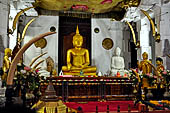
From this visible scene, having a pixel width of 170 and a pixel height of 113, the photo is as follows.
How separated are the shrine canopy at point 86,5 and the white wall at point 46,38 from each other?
665 mm

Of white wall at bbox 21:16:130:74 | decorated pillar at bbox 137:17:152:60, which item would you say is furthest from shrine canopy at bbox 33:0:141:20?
decorated pillar at bbox 137:17:152:60

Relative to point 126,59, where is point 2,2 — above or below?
above

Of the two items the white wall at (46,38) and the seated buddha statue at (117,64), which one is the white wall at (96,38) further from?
the seated buddha statue at (117,64)

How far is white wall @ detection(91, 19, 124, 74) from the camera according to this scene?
9.97m

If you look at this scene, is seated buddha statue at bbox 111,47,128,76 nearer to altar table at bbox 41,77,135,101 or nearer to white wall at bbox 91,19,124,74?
white wall at bbox 91,19,124,74

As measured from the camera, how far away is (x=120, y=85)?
634cm

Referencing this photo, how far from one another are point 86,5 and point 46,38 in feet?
7.96

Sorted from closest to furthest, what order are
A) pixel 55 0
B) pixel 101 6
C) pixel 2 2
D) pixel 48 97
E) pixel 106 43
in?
1. pixel 48 97
2. pixel 2 2
3. pixel 55 0
4. pixel 101 6
5. pixel 106 43

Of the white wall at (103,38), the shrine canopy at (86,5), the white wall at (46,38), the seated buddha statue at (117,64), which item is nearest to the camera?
the shrine canopy at (86,5)

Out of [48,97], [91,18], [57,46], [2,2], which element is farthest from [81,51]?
[48,97]

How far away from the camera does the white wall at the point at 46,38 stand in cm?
945

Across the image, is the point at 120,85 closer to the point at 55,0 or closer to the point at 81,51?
the point at 81,51

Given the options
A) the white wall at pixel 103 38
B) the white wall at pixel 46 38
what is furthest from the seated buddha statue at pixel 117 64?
the white wall at pixel 46 38

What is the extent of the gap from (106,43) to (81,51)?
176 centimetres
